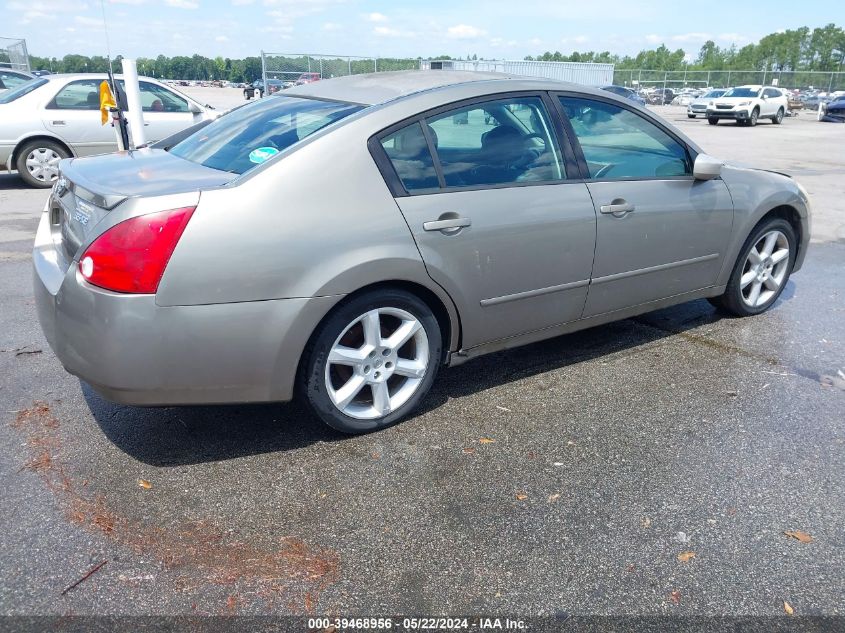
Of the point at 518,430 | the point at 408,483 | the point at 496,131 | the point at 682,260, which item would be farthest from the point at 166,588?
the point at 682,260

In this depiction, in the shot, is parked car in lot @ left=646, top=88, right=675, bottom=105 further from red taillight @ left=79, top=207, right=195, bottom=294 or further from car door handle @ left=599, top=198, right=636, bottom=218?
red taillight @ left=79, top=207, right=195, bottom=294

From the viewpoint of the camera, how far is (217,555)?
8.34 feet

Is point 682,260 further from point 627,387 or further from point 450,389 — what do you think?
point 450,389

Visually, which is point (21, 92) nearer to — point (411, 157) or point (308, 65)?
Result: point (411, 157)

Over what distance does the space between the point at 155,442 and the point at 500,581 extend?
1.73 metres

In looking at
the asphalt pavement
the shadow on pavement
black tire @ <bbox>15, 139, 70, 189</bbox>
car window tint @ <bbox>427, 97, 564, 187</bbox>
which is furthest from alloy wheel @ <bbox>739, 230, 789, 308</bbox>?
black tire @ <bbox>15, 139, 70, 189</bbox>

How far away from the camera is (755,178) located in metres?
4.71

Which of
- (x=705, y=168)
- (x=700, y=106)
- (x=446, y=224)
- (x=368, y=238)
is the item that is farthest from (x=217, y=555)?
(x=700, y=106)

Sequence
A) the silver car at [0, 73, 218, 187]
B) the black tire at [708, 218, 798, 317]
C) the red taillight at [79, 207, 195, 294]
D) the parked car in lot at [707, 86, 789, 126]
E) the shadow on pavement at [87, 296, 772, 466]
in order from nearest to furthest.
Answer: the red taillight at [79, 207, 195, 294] → the shadow on pavement at [87, 296, 772, 466] → the black tire at [708, 218, 798, 317] → the silver car at [0, 73, 218, 187] → the parked car in lot at [707, 86, 789, 126]

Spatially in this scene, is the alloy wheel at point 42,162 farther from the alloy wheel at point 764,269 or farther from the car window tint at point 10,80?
the alloy wheel at point 764,269

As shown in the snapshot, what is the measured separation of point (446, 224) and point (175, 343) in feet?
4.24

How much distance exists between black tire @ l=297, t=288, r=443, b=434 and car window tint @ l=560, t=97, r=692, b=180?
4.27 feet

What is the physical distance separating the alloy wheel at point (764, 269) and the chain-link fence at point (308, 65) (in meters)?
16.2

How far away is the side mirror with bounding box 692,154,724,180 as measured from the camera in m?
4.23
